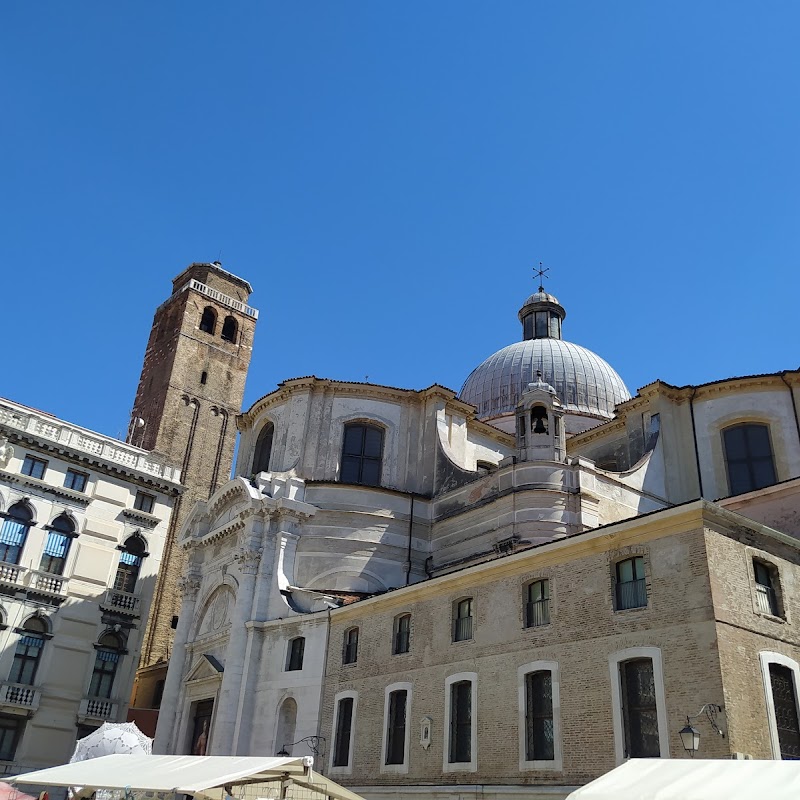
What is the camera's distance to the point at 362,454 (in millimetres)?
32625

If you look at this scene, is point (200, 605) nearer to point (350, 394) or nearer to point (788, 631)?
point (350, 394)

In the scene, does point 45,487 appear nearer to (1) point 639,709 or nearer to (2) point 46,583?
(2) point 46,583

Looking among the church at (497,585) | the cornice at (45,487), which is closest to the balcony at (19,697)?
the church at (497,585)

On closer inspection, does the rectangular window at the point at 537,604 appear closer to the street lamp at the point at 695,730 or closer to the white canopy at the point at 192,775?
the street lamp at the point at 695,730

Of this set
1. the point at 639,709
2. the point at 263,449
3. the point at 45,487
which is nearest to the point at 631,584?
the point at 639,709

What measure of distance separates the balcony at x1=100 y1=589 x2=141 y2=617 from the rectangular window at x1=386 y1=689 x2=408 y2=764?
17.3m

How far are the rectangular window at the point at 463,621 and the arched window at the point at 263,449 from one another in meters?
16.4

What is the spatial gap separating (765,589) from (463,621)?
683 cm

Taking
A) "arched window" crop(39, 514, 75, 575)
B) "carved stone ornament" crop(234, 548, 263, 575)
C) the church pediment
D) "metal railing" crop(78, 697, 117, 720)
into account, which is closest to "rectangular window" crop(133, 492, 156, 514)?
"arched window" crop(39, 514, 75, 575)

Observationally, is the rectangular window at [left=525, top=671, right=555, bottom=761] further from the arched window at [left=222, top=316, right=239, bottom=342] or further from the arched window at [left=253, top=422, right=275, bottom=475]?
the arched window at [left=222, top=316, right=239, bottom=342]

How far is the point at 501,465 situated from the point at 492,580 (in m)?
9.34

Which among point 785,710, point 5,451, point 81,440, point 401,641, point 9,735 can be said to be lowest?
point 9,735

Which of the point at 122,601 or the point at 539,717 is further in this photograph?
the point at 122,601

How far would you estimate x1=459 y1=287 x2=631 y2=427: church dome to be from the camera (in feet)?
142
